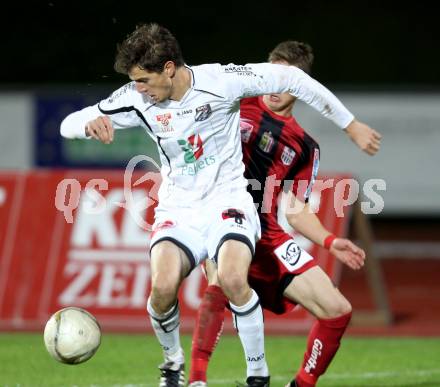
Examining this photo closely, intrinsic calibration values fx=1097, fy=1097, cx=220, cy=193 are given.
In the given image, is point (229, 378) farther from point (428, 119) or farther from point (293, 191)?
point (428, 119)

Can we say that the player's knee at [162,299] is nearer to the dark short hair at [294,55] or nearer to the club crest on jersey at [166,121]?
the club crest on jersey at [166,121]

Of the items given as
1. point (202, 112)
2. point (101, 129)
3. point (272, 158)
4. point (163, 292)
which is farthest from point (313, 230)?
point (101, 129)

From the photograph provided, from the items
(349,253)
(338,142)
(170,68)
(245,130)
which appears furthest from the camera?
(338,142)

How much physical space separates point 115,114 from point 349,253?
5.20 ft

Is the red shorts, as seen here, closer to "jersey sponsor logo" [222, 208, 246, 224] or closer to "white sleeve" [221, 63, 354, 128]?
"jersey sponsor logo" [222, 208, 246, 224]

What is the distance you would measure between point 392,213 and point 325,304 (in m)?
11.5

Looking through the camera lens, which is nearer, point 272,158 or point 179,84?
point 179,84

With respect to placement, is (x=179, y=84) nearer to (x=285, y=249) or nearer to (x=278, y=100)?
(x=278, y=100)

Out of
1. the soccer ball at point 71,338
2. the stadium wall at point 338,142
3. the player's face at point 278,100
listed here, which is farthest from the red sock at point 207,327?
the stadium wall at point 338,142

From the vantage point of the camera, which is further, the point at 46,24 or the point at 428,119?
the point at 46,24

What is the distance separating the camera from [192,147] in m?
6.26

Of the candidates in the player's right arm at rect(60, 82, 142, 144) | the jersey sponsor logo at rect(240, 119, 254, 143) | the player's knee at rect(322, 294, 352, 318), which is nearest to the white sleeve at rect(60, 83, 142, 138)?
the player's right arm at rect(60, 82, 142, 144)

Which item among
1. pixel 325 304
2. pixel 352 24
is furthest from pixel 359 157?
pixel 325 304

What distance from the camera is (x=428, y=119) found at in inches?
675
